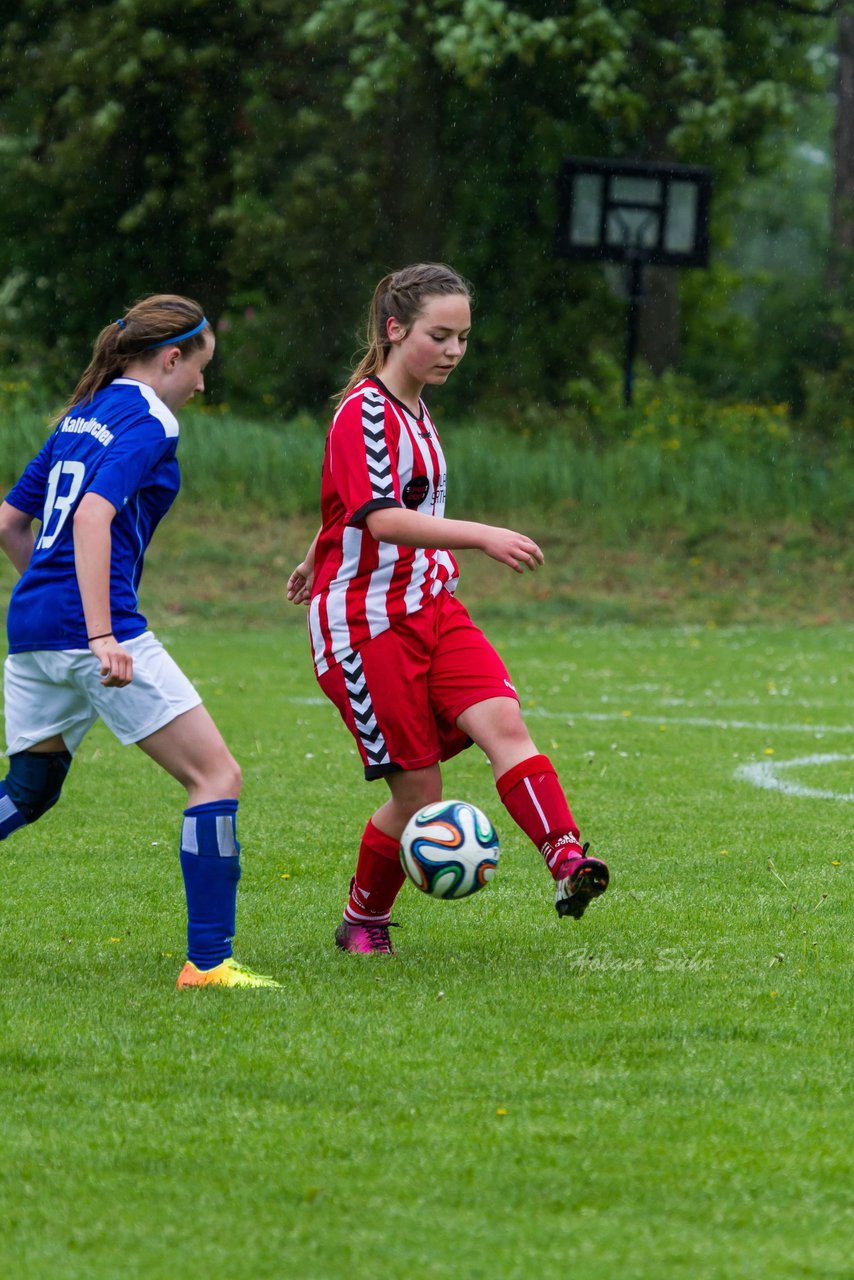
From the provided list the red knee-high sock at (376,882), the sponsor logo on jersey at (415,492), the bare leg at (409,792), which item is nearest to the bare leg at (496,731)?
the bare leg at (409,792)

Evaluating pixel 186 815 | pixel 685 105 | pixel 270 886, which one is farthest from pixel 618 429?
pixel 186 815

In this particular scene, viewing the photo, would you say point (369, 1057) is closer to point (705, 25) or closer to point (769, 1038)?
point (769, 1038)

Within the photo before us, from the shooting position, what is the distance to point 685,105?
2566 cm

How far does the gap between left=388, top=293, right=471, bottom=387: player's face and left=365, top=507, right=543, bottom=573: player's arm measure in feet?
1.47

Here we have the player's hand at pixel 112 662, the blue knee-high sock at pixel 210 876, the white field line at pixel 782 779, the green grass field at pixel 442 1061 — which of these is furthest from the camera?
the white field line at pixel 782 779

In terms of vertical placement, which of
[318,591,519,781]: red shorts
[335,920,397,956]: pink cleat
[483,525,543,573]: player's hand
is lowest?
[335,920,397,956]: pink cleat

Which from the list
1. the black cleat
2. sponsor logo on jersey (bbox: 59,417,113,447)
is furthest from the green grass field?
sponsor logo on jersey (bbox: 59,417,113,447)

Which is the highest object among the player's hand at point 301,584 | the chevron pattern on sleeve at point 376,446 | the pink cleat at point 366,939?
Answer: the chevron pattern on sleeve at point 376,446

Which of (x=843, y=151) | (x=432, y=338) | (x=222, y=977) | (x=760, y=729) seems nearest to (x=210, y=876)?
(x=222, y=977)

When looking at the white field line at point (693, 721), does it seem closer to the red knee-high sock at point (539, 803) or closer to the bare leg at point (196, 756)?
the red knee-high sock at point (539, 803)

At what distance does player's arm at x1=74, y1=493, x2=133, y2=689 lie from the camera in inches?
181

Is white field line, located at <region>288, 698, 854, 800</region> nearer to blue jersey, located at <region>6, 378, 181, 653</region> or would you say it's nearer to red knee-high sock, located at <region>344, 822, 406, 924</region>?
red knee-high sock, located at <region>344, 822, 406, 924</region>

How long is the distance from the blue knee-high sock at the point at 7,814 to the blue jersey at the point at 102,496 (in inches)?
17.3

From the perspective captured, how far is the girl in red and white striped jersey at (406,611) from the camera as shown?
5.11 metres
